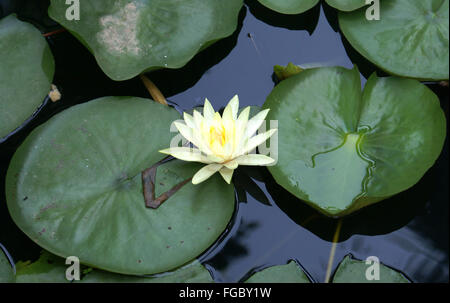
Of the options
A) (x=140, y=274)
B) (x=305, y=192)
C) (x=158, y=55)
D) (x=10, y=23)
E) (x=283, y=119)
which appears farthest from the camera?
(x=10, y=23)

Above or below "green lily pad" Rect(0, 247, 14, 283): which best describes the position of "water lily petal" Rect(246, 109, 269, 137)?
above

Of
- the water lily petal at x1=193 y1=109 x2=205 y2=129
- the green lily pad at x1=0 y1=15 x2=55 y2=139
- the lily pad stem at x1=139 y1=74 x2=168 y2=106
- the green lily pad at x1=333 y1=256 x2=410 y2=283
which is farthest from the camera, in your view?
the lily pad stem at x1=139 y1=74 x2=168 y2=106

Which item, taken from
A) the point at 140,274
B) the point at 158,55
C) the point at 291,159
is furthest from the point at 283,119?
the point at 140,274

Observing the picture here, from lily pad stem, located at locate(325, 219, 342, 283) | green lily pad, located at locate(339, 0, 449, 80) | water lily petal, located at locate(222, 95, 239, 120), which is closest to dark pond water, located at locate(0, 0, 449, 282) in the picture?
lily pad stem, located at locate(325, 219, 342, 283)

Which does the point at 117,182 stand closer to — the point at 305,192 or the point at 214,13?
the point at 305,192

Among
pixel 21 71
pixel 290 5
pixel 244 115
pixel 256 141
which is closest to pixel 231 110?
pixel 244 115

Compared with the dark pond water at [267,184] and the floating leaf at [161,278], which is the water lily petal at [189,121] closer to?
the dark pond water at [267,184]

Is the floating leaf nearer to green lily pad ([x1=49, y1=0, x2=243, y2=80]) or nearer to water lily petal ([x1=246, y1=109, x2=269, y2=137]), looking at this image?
water lily petal ([x1=246, y1=109, x2=269, y2=137])
